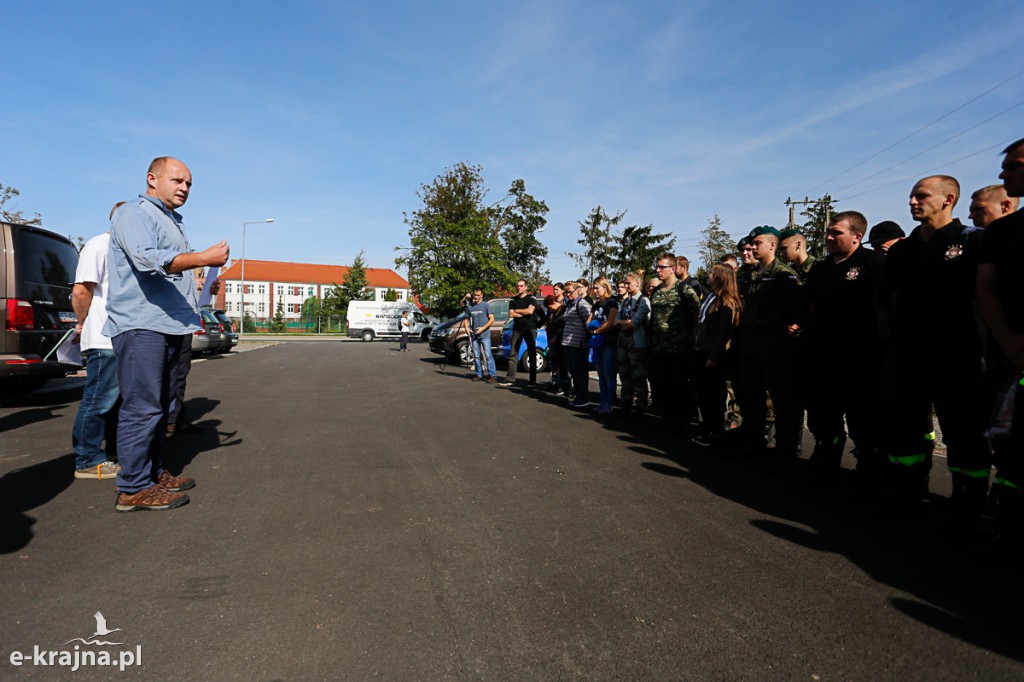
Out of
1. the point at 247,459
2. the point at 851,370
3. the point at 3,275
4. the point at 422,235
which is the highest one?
the point at 422,235

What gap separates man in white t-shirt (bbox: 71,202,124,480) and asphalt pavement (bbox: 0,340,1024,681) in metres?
0.23

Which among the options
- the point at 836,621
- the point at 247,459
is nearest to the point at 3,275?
the point at 247,459

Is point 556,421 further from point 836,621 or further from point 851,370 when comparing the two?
point 836,621

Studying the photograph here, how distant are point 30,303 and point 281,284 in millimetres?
99614

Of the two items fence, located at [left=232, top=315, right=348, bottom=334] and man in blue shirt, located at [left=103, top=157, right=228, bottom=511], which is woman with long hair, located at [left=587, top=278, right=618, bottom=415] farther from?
fence, located at [left=232, top=315, right=348, bottom=334]

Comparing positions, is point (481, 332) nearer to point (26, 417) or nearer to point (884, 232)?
point (26, 417)

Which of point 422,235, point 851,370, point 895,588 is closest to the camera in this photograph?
point 895,588

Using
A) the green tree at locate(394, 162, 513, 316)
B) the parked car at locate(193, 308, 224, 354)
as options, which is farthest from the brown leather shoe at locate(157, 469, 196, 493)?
the green tree at locate(394, 162, 513, 316)

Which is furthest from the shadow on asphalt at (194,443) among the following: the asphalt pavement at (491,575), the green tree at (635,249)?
the green tree at (635,249)

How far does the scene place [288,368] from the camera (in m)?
15.2

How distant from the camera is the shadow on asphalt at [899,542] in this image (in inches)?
102

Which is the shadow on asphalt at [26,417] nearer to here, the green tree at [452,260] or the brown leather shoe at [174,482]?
the brown leather shoe at [174,482]

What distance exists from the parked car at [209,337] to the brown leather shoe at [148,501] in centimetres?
1493

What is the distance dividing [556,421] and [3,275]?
7140mm
